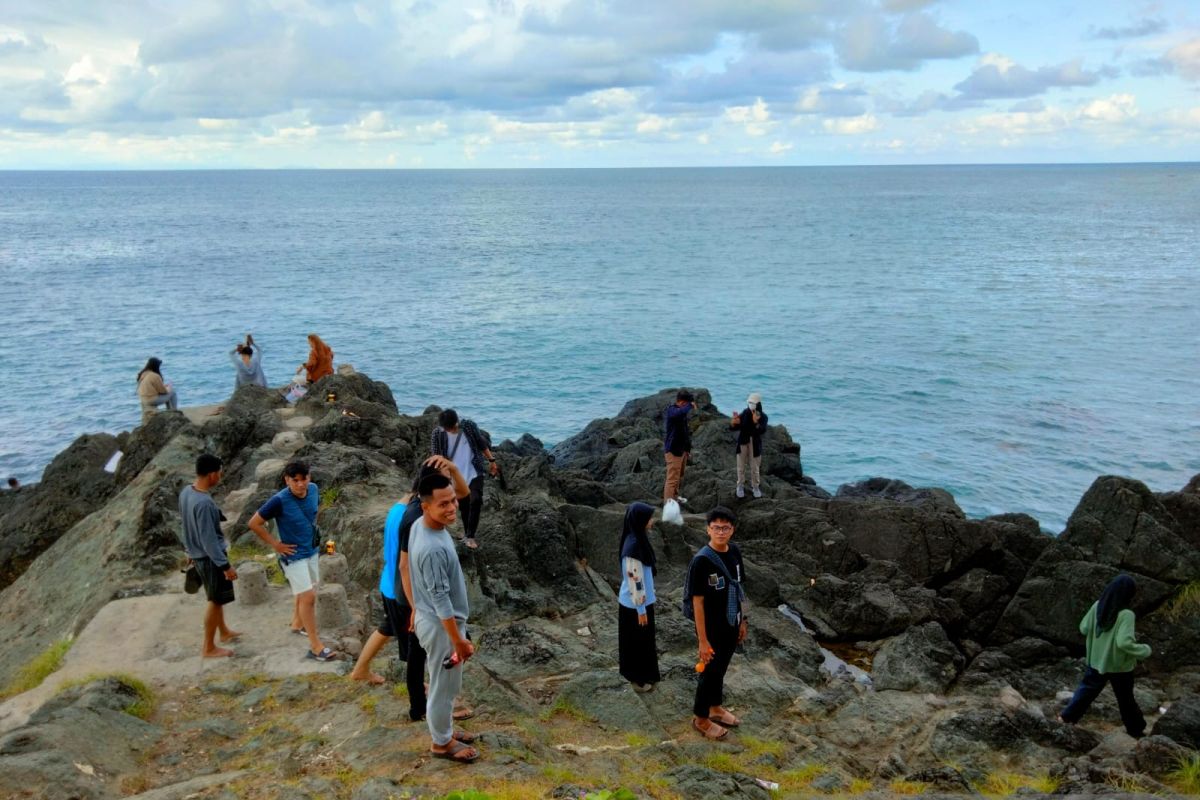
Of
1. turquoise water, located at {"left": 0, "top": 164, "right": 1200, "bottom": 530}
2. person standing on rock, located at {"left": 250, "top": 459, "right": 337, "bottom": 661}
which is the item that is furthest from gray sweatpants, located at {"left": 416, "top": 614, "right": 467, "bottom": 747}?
turquoise water, located at {"left": 0, "top": 164, "right": 1200, "bottom": 530}

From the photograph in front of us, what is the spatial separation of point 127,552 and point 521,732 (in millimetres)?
8075

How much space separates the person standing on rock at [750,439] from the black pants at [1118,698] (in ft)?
23.7

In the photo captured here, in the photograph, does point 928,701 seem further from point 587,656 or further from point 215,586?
point 215,586

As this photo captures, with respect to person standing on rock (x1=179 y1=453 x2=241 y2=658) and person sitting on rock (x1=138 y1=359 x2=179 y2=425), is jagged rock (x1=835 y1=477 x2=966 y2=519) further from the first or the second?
person sitting on rock (x1=138 y1=359 x2=179 y2=425)

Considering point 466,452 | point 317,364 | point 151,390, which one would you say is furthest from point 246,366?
point 466,452

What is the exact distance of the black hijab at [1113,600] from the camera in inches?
367

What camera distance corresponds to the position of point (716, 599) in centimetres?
793

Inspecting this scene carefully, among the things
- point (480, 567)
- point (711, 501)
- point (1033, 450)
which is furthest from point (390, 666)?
point (1033, 450)

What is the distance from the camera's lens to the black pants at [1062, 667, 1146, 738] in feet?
31.5

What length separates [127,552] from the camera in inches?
511

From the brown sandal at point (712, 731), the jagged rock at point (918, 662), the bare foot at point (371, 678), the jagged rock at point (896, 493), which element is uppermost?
the bare foot at point (371, 678)

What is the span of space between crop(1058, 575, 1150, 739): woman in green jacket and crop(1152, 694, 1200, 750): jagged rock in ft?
1.91

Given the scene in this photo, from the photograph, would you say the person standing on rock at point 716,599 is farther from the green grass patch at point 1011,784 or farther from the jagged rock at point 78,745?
the jagged rock at point 78,745

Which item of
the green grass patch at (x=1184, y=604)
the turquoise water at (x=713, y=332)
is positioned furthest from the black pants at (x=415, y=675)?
the turquoise water at (x=713, y=332)
